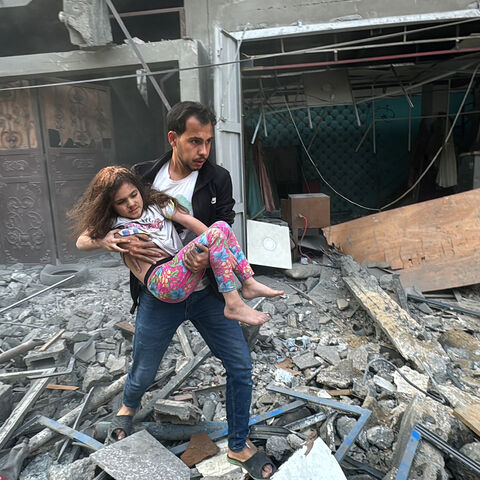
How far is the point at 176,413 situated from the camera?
2600 millimetres

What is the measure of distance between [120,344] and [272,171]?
7873mm

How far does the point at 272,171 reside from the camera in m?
10.8

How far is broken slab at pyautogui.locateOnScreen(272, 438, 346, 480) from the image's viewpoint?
1.84m

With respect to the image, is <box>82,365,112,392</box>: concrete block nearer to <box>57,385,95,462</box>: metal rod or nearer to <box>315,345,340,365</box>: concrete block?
<box>57,385,95,462</box>: metal rod

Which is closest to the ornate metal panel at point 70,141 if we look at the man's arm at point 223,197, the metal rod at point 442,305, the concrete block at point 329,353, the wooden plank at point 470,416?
the concrete block at point 329,353

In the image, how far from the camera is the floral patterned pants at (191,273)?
1892 mm

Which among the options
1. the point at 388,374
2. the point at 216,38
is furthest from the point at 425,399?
the point at 216,38

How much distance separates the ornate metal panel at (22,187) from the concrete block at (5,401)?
4.40m

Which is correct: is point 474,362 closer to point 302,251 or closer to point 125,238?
point 302,251

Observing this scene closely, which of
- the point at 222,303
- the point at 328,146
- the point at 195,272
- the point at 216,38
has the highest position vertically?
the point at 216,38

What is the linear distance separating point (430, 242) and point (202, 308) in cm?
458

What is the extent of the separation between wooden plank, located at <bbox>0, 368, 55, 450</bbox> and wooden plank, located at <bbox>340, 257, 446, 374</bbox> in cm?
322

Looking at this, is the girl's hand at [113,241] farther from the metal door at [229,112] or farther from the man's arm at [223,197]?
the metal door at [229,112]

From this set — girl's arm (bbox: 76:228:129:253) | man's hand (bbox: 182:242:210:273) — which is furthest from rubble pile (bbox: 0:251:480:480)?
girl's arm (bbox: 76:228:129:253)
